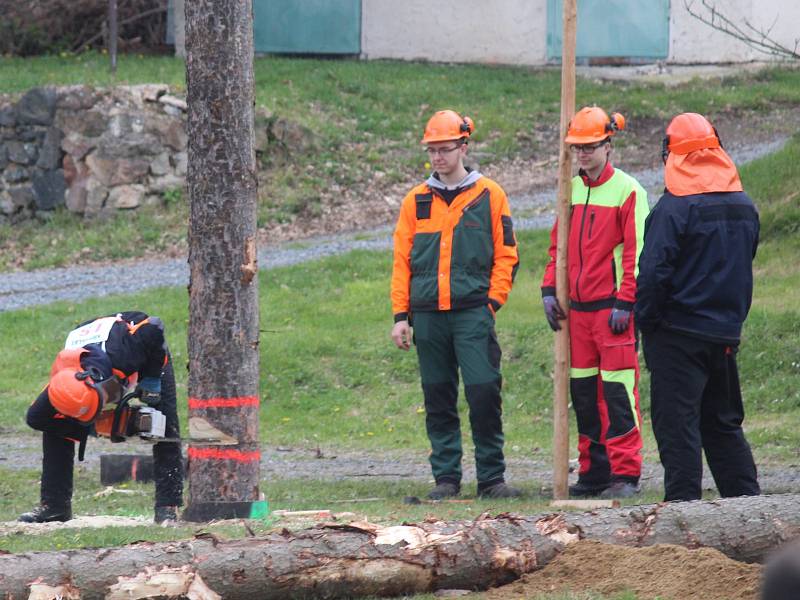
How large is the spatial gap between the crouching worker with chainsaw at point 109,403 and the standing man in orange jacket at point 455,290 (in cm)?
158

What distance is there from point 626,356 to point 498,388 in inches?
31.8

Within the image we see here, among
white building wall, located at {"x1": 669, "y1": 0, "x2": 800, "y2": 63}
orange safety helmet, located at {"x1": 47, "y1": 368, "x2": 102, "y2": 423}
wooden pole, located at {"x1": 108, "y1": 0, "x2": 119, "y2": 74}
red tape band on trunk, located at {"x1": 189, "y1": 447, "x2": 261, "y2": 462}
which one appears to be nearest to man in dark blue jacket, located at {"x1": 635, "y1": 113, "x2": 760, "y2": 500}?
red tape band on trunk, located at {"x1": 189, "y1": 447, "x2": 261, "y2": 462}

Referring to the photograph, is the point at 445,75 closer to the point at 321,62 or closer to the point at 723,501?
the point at 321,62

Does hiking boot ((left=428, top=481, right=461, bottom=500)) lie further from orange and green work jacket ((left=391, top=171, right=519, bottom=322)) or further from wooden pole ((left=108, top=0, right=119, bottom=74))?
wooden pole ((left=108, top=0, right=119, bottom=74))

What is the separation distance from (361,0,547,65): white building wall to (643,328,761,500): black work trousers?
1781cm

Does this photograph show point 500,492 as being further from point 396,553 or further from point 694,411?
point 396,553

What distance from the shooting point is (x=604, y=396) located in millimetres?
7844

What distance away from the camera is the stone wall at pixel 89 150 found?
62.1ft

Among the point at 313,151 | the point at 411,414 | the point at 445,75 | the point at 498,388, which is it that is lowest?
the point at 411,414

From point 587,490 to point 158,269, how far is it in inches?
398

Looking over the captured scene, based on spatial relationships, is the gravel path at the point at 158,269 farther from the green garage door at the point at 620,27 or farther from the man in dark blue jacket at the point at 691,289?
the man in dark blue jacket at the point at 691,289

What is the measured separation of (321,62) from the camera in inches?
943

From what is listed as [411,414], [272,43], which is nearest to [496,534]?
[411,414]

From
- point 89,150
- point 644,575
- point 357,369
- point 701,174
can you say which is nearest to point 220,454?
point 644,575
